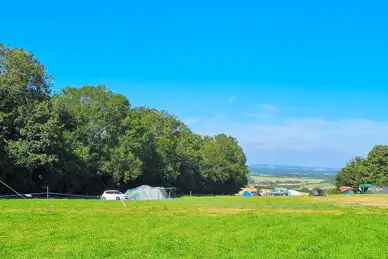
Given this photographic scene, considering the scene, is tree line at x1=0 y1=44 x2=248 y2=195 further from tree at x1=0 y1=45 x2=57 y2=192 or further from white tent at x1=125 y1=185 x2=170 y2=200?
white tent at x1=125 y1=185 x2=170 y2=200

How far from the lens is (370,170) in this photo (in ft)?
365

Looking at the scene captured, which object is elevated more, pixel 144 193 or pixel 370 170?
pixel 370 170

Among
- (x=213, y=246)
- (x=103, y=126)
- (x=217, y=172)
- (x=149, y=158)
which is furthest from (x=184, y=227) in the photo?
(x=217, y=172)

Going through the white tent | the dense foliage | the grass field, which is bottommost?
the grass field

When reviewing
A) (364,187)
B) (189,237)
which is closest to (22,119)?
(189,237)

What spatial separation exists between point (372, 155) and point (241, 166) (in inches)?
1345

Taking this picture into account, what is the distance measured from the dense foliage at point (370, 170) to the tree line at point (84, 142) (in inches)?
1375

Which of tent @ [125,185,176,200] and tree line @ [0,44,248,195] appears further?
tent @ [125,185,176,200]

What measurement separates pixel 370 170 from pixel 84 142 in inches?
3025

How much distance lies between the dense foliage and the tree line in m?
34.9

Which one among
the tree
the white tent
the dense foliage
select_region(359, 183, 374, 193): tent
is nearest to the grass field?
the tree

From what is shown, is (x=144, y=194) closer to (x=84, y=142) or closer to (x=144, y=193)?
(x=144, y=193)

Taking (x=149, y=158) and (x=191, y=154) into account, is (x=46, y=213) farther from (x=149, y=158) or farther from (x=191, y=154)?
(x=191, y=154)

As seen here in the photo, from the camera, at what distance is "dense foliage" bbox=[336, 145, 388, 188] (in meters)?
109
